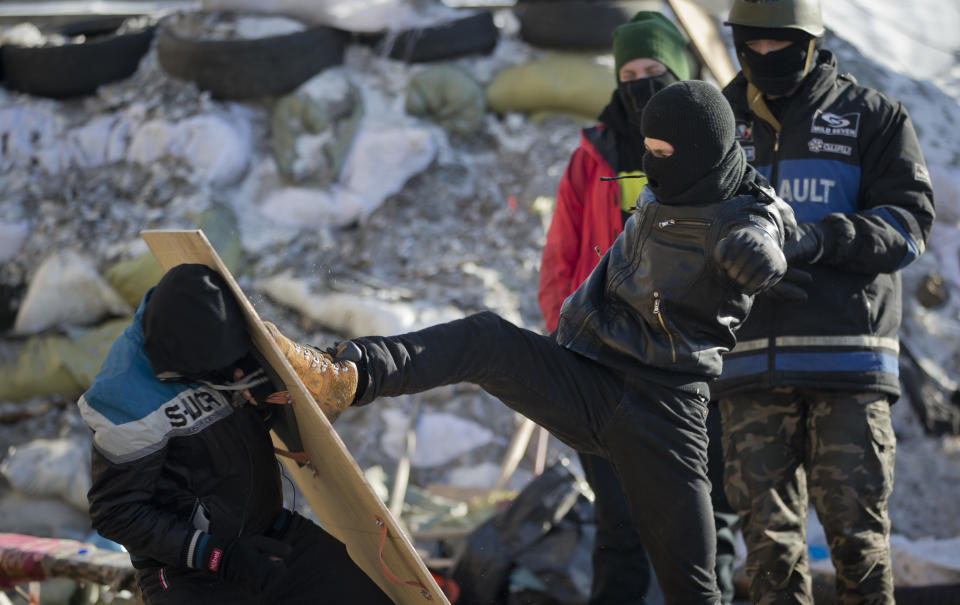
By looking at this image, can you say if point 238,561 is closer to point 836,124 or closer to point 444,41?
point 836,124

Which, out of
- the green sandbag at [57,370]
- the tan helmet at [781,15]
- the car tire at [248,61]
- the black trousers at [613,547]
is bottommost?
the green sandbag at [57,370]

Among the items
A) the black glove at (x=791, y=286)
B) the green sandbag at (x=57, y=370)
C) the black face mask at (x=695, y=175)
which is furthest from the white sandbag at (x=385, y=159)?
the black face mask at (x=695, y=175)

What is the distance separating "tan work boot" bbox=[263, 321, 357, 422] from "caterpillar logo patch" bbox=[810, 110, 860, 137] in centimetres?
161

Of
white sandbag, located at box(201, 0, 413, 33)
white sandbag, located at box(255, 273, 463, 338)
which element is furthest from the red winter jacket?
white sandbag, located at box(201, 0, 413, 33)

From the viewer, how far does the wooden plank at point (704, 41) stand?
401 cm

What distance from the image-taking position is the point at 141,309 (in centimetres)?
227

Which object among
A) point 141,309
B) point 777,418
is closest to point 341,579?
point 141,309

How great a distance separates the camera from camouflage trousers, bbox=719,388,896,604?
2600 mm

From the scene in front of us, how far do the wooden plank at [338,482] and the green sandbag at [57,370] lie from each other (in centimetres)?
320

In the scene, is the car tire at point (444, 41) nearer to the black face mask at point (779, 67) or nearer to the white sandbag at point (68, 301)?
the white sandbag at point (68, 301)

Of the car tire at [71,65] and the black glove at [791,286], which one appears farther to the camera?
the car tire at [71,65]

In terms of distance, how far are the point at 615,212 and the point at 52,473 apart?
3.20 meters

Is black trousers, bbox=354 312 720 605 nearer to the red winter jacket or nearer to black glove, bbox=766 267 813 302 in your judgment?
black glove, bbox=766 267 813 302

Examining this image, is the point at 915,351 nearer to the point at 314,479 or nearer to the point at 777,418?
the point at 777,418
